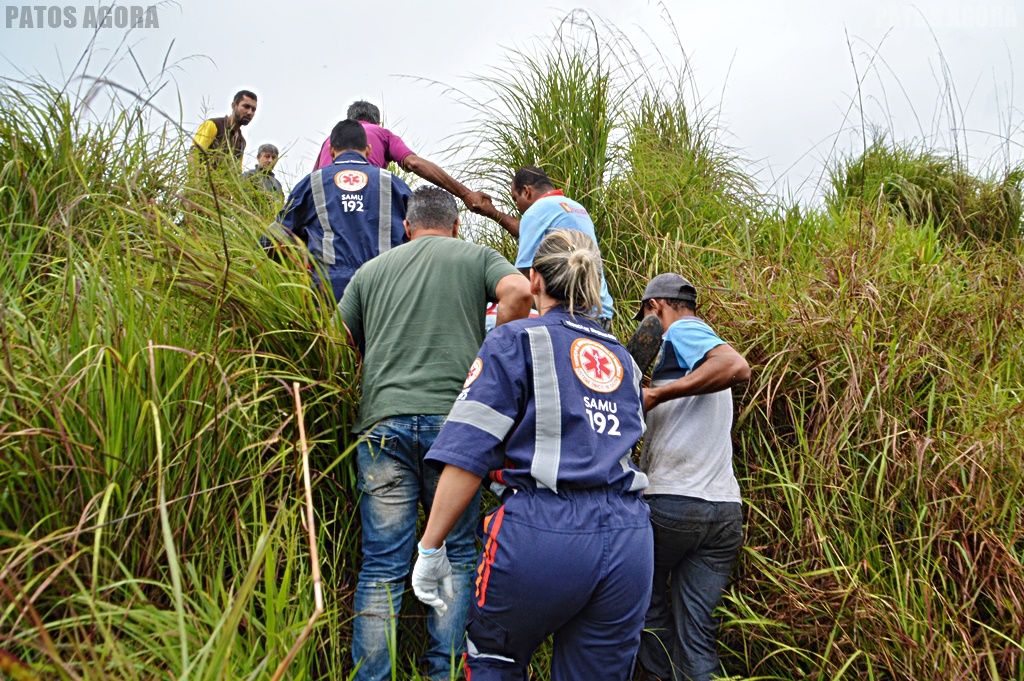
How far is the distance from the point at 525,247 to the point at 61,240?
7.96ft

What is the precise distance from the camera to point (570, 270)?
311 cm

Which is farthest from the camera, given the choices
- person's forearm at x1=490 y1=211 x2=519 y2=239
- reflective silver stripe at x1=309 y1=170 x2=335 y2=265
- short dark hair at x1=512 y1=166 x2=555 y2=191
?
person's forearm at x1=490 y1=211 x2=519 y2=239

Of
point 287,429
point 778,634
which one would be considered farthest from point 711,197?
point 287,429

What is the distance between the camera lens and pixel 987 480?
372 centimetres

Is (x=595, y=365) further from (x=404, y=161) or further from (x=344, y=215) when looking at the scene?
(x=404, y=161)

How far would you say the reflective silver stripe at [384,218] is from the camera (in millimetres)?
4848

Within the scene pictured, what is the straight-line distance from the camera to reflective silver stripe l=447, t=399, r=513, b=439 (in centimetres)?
293

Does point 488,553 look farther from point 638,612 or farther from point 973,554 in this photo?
point 973,554

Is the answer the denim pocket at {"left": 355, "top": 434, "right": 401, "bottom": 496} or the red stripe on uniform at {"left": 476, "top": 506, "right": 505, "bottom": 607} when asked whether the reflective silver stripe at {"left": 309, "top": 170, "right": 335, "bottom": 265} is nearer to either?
the denim pocket at {"left": 355, "top": 434, "right": 401, "bottom": 496}

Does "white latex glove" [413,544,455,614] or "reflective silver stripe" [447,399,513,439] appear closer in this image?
"reflective silver stripe" [447,399,513,439]

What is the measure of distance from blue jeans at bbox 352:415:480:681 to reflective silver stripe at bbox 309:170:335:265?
1.51 m

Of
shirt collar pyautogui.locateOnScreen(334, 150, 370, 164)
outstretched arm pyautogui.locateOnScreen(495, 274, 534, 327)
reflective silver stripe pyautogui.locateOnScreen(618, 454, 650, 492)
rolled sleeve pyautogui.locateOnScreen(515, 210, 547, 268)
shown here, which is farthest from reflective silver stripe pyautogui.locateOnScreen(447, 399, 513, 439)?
shirt collar pyautogui.locateOnScreen(334, 150, 370, 164)

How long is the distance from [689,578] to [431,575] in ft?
3.91

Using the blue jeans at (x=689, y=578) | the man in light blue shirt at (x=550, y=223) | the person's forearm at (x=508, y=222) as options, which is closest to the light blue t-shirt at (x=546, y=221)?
the man in light blue shirt at (x=550, y=223)
